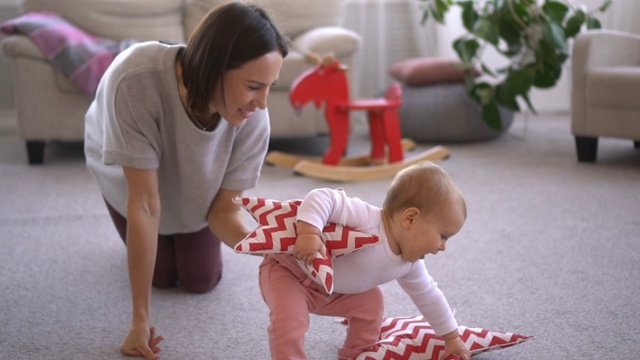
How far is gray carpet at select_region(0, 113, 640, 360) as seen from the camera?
1.47 m

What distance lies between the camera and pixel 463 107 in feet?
11.4

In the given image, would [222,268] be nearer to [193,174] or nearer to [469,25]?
[193,174]

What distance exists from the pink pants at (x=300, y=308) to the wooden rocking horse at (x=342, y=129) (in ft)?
4.82

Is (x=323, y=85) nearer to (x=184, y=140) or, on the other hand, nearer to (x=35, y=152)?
(x=35, y=152)

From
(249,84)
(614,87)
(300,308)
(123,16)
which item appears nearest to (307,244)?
(300,308)

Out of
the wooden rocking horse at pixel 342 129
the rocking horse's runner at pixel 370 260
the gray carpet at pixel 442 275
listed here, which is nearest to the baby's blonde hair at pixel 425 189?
the rocking horse's runner at pixel 370 260

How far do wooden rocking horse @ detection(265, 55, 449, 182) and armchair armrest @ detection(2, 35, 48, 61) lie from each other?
1.06 m

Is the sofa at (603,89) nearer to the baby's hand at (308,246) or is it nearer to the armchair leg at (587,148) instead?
the armchair leg at (587,148)

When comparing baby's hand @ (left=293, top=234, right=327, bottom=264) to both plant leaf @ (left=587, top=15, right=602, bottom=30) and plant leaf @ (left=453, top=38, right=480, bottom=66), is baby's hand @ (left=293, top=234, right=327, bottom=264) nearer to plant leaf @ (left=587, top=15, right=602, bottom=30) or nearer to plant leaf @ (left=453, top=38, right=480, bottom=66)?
plant leaf @ (left=453, top=38, right=480, bottom=66)

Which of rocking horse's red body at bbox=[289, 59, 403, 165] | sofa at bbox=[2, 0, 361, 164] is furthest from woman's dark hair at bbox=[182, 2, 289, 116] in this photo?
sofa at bbox=[2, 0, 361, 164]

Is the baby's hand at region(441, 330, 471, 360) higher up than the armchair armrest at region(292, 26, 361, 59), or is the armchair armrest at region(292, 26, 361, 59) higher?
the armchair armrest at region(292, 26, 361, 59)

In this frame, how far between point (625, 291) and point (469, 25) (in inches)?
75.0

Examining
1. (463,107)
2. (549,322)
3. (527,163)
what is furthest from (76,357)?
(463,107)

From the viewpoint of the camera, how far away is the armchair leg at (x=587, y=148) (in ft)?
10.0
